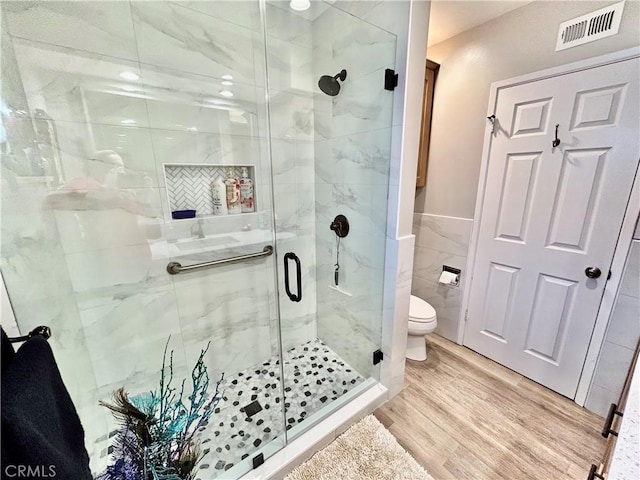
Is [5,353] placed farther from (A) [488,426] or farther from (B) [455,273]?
(B) [455,273]

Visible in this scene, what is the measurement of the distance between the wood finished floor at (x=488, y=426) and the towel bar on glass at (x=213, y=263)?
1281 mm

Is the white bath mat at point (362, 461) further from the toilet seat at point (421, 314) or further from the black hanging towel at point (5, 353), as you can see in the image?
the black hanging towel at point (5, 353)

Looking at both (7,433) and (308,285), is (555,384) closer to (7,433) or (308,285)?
(308,285)

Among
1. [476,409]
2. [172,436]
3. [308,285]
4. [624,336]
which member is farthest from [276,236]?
[624,336]

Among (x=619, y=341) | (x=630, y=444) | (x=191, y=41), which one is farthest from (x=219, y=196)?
(x=619, y=341)

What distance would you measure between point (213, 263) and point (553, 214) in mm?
2197

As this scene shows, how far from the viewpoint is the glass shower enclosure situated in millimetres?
1098

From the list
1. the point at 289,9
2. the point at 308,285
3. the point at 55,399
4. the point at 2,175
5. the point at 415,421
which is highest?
the point at 289,9

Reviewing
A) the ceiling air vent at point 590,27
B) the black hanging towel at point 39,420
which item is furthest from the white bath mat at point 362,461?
→ the ceiling air vent at point 590,27

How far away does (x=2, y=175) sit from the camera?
1.00 meters

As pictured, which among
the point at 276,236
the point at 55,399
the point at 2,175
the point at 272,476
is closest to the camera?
the point at 55,399

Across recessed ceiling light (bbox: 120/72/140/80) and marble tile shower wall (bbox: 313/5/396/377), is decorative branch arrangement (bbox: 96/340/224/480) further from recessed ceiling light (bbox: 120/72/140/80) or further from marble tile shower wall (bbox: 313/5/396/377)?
recessed ceiling light (bbox: 120/72/140/80)

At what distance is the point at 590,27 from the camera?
139cm

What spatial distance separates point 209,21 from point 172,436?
75.6 inches
